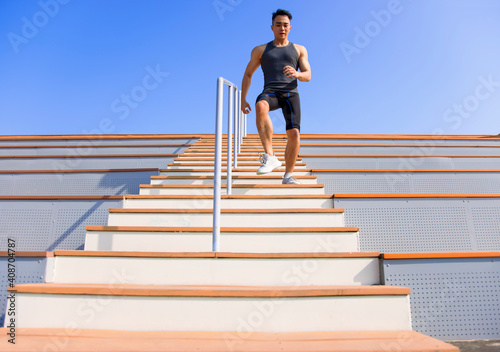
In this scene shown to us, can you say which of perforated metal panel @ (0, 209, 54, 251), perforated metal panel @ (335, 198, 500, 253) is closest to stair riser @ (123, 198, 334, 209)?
perforated metal panel @ (335, 198, 500, 253)

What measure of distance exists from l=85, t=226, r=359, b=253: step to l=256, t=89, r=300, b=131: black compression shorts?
87 cm

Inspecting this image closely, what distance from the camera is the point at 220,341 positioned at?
0.91 meters

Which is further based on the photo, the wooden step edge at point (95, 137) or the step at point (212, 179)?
the wooden step edge at point (95, 137)

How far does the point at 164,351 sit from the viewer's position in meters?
0.81

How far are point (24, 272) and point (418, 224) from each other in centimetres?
187

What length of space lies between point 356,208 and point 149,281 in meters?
1.14

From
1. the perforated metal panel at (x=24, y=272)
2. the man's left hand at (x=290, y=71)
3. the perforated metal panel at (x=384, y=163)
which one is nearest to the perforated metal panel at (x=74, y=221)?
the perforated metal panel at (x=24, y=272)

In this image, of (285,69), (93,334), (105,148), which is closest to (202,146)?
(105,148)

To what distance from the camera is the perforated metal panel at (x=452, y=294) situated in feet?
3.89

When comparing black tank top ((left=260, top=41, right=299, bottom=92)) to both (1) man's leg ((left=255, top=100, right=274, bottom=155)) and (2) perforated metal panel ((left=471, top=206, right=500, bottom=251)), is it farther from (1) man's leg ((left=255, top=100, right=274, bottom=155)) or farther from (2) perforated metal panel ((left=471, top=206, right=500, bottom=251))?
(2) perforated metal panel ((left=471, top=206, right=500, bottom=251))

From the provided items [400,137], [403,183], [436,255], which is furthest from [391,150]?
[436,255]

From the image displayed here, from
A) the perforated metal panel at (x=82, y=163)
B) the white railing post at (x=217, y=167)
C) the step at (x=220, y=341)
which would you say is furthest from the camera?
the perforated metal panel at (x=82, y=163)

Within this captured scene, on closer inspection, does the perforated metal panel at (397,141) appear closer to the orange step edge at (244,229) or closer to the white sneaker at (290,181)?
the white sneaker at (290,181)

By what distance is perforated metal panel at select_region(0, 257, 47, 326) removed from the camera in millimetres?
1241
